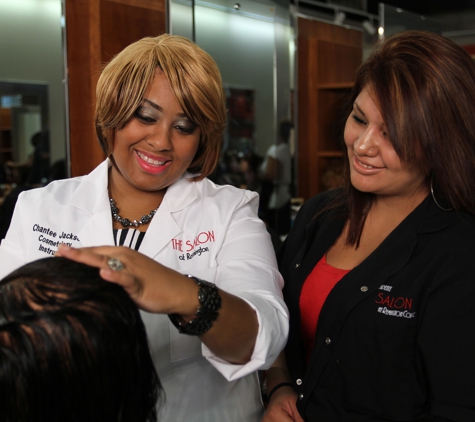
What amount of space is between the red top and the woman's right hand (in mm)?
125

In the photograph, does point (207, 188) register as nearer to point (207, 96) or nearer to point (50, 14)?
point (207, 96)

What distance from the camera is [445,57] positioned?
1.49 m

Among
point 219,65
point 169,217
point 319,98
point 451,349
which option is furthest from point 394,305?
point 319,98

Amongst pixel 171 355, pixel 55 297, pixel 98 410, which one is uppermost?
pixel 55 297

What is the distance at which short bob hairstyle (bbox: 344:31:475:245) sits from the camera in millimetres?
1467

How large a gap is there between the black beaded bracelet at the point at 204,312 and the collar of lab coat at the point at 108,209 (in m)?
0.47

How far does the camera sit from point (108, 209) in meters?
1.61

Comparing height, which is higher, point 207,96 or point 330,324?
point 207,96

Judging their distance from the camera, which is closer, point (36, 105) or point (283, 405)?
point (283, 405)

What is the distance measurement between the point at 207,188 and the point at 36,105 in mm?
1926

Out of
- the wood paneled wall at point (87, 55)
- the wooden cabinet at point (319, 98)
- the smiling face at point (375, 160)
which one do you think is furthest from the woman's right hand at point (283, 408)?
the wooden cabinet at point (319, 98)

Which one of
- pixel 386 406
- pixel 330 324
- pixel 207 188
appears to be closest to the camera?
pixel 386 406

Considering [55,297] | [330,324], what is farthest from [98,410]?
[330,324]

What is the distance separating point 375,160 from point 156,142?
21.9 inches
